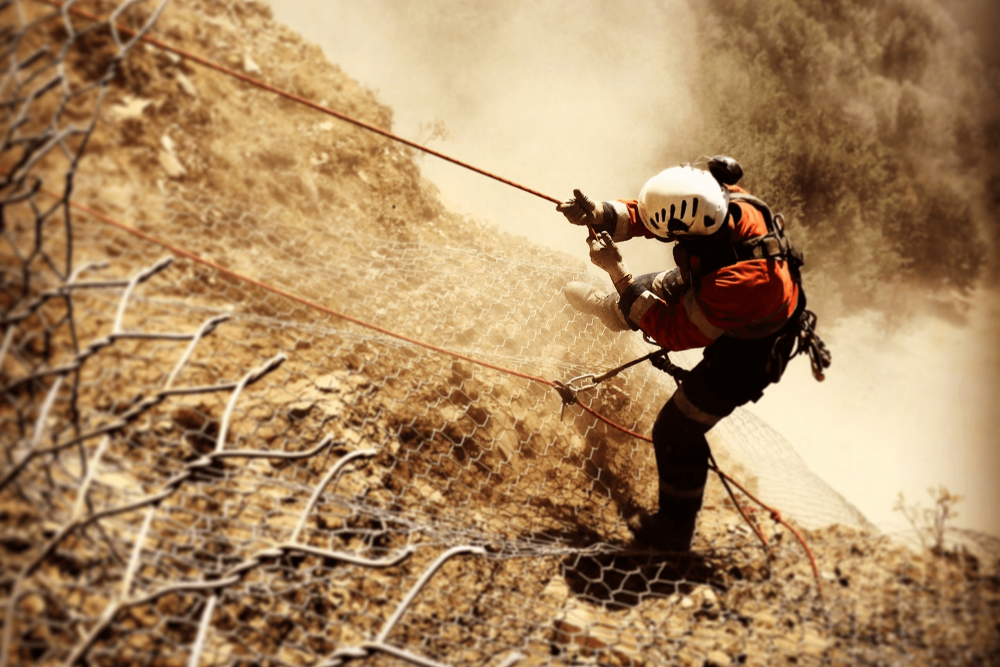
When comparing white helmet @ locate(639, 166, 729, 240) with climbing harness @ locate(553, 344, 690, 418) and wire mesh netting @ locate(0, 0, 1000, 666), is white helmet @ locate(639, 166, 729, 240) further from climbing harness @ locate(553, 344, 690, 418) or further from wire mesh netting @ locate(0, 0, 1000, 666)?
wire mesh netting @ locate(0, 0, 1000, 666)

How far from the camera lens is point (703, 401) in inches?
108

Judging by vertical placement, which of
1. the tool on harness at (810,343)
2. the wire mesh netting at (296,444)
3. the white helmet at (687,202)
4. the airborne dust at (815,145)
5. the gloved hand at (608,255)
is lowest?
the wire mesh netting at (296,444)

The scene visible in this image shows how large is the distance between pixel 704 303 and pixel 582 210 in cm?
98

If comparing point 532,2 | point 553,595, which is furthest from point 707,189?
point 532,2

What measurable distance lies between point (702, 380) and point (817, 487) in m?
1.66

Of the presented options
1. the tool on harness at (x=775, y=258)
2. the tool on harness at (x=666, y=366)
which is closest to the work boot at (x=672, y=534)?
the tool on harness at (x=666, y=366)

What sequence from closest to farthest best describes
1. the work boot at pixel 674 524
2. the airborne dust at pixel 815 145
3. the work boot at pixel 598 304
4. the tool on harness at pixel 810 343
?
1. the tool on harness at pixel 810 343
2. the work boot at pixel 674 524
3. the work boot at pixel 598 304
4. the airborne dust at pixel 815 145

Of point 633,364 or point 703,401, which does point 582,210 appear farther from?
point 703,401

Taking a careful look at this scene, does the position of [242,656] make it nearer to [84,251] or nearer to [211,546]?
[211,546]

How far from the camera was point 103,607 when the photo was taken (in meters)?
1.63

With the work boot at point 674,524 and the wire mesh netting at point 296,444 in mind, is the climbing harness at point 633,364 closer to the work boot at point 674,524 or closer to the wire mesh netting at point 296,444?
the wire mesh netting at point 296,444

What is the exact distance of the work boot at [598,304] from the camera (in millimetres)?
3346

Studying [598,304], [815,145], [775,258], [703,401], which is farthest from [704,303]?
[815,145]

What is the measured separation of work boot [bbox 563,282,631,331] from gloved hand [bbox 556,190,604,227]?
56 centimetres
